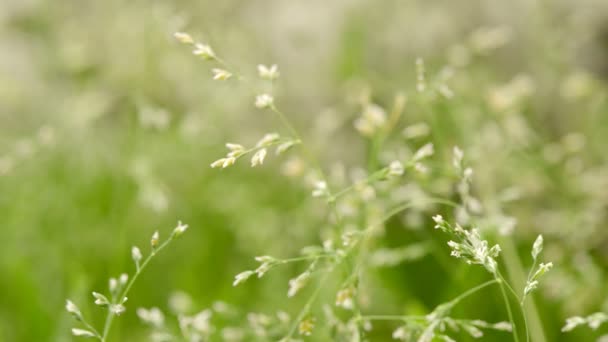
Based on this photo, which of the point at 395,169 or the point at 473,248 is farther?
the point at 395,169

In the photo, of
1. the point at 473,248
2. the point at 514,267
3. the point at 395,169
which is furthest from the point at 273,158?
the point at 473,248

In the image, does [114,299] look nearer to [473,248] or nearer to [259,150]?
[259,150]

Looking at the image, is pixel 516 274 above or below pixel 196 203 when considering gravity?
below

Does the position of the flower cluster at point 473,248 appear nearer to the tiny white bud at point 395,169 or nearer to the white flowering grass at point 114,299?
the tiny white bud at point 395,169

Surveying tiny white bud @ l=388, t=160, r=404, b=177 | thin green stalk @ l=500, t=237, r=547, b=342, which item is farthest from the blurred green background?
tiny white bud @ l=388, t=160, r=404, b=177

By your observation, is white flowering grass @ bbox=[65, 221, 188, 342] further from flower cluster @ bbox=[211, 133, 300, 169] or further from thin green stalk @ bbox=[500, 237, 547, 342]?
thin green stalk @ bbox=[500, 237, 547, 342]

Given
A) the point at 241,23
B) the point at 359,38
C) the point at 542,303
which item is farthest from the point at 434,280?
the point at 241,23

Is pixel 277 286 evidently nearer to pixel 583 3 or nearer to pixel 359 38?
pixel 359 38

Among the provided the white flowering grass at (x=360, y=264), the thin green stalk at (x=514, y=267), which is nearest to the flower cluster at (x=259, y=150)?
the white flowering grass at (x=360, y=264)

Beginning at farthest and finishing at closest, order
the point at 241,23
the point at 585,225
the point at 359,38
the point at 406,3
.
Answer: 1. the point at 241,23
2. the point at 406,3
3. the point at 359,38
4. the point at 585,225
